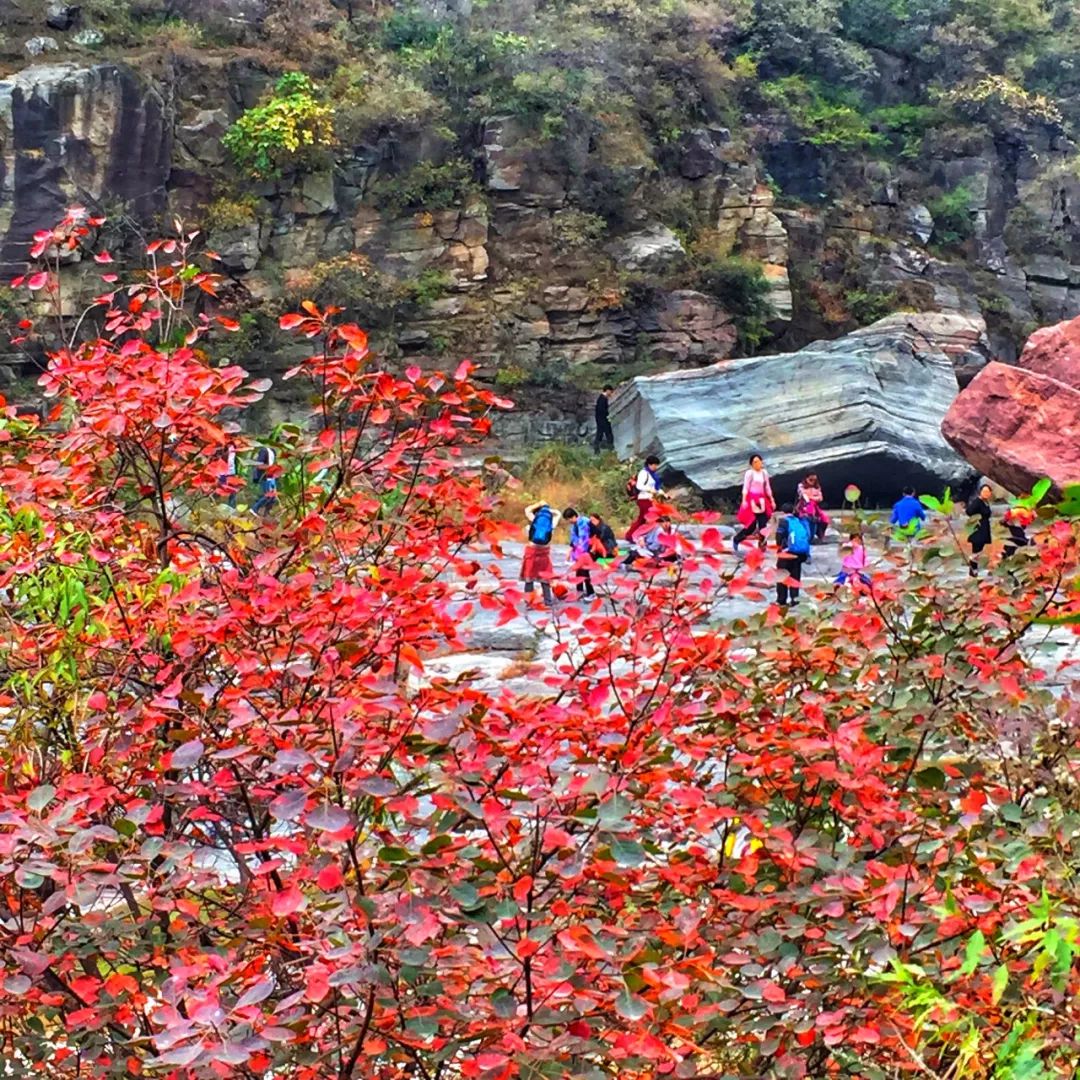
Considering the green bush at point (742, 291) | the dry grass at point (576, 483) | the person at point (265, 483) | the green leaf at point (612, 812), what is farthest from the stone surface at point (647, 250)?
the green leaf at point (612, 812)

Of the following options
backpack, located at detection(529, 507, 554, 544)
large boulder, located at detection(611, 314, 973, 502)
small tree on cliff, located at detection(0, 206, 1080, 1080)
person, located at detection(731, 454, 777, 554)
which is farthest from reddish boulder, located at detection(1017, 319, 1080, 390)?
small tree on cliff, located at detection(0, 206, 1080, 1080)

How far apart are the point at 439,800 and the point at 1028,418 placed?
11.9 meters

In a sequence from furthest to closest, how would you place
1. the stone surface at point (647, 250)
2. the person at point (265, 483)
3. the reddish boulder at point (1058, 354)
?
the stone surface at point (647, 250) → the reddish boulder at point (1058, 354) → the person at point (265, 483)

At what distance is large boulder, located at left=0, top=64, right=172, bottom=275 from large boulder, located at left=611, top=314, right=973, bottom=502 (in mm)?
8605

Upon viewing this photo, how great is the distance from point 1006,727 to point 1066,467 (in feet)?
34.1

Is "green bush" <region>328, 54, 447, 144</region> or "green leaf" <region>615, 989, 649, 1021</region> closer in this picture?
"green leaf" <region>615, 989, 649, 1021</region>

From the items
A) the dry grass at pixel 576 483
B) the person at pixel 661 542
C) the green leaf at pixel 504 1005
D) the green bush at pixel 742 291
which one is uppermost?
the person at pixel 661 542

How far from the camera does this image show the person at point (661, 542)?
3.19 metres

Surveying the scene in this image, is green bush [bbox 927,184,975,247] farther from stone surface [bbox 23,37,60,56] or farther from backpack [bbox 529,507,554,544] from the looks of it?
backpack [bbox 529,507,554,544]

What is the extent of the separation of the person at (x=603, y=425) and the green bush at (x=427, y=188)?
14.1 feet

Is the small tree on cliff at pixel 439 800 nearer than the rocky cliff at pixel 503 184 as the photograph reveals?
Yes

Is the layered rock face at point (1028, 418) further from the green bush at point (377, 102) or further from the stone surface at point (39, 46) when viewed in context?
the stone surface at point (39, 46)

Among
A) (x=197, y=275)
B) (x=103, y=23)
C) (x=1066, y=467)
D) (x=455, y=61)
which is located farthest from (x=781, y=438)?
(x=197, y=275)

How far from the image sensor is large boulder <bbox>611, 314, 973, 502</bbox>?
18.7 metres
